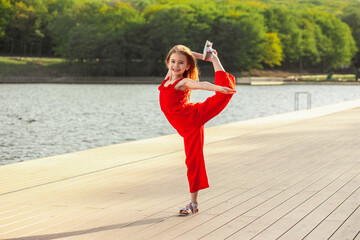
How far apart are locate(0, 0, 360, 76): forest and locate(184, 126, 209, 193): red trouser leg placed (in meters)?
82.9

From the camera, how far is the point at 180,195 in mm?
5676

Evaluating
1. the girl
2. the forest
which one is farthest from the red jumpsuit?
the forest

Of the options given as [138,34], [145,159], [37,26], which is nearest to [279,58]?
[138,34]

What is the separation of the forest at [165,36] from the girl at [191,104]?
272 feet

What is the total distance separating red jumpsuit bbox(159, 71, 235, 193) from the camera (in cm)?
451

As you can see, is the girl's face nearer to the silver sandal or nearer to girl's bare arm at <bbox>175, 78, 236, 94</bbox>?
girl's bare arm at <bbox>175, 78, 236, 94</bbox>

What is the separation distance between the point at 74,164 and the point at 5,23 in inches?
4002

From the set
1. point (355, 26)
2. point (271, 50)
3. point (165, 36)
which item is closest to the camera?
point (165, 36)

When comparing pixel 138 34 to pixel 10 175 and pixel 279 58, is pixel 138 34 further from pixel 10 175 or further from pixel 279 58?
pixel 10 175

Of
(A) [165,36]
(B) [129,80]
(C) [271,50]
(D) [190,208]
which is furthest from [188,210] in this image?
(C) [271,50]

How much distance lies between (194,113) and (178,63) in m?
0.44

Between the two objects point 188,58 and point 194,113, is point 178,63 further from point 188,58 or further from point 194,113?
point 194,113

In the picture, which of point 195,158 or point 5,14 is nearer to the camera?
point 195,158

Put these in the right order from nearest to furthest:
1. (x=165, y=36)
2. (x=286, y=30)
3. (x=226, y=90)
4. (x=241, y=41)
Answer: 1. (x=226, y=90)
2. (x=165, y=36)
3. (x=241, y=41)
4. (x=286, y=30)
